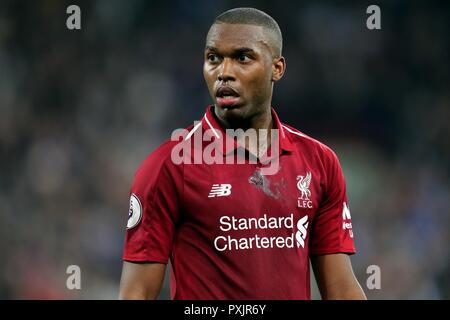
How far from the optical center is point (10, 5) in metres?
7.43

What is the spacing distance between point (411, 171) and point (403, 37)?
1.28m

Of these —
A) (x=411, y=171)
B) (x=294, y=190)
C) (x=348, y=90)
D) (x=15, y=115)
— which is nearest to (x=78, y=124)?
(x=15, y=115)

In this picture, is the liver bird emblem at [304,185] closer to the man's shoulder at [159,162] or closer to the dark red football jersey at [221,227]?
the dark red football jersey at [221,227]

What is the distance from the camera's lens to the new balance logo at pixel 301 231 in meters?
3.45

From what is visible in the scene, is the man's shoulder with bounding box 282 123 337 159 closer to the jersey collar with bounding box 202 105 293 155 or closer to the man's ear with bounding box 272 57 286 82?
the jersey collar with bounding box 202 105 293 155

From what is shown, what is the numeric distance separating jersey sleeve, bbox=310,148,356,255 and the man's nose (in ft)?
1.99

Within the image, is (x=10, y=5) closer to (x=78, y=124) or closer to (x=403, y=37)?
(x=78, y=124)

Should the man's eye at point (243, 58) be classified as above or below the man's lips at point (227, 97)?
above

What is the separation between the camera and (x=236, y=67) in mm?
3475
